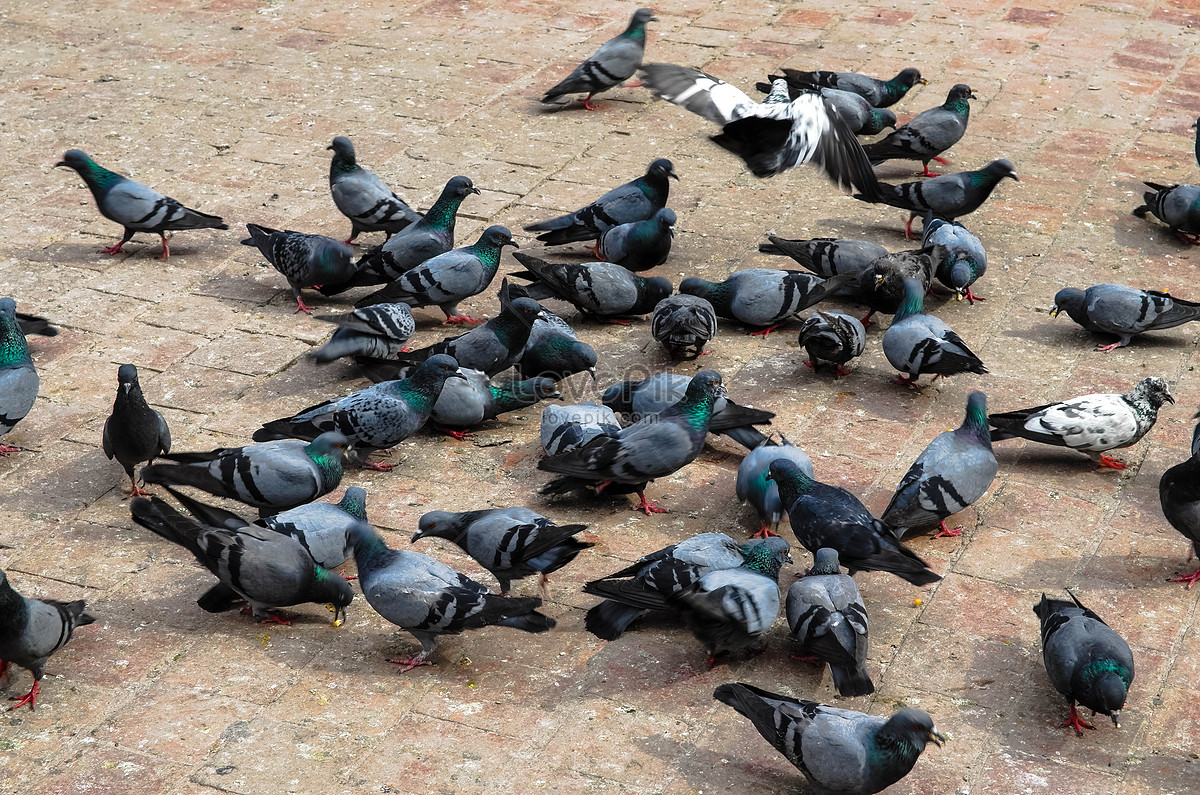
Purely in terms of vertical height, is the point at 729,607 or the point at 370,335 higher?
the point at 370,335

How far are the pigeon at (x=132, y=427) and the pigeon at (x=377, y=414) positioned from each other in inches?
18.8

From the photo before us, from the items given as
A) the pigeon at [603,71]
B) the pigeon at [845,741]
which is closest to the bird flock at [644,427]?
the pigeon at [845,741]

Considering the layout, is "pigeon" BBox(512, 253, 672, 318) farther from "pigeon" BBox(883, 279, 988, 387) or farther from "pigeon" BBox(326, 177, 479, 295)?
"pigeon" BBox(883, 279, 988, 387)

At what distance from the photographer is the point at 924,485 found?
5.30m

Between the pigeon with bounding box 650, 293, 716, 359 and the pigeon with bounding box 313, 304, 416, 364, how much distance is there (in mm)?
1380

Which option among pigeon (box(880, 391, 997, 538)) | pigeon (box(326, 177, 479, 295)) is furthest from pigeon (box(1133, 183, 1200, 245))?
pigeon (box(326, 177, 479, 295))

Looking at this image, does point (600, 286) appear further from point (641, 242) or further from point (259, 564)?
point (259, 564)

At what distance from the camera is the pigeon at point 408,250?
7414 mm

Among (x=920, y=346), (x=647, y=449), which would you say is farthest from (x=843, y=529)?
(x=920, y=346)

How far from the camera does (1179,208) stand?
26.6 ft

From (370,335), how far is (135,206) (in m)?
2.27

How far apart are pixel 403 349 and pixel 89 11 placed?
7040 millimetres

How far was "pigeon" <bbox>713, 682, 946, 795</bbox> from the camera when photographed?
3896 millimetres

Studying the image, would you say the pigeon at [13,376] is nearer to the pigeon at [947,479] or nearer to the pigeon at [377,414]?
the pigeon at [377,414]
